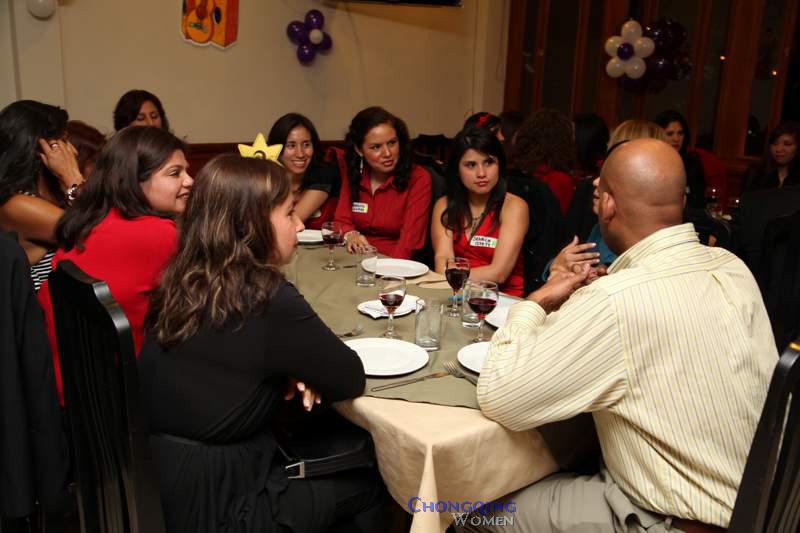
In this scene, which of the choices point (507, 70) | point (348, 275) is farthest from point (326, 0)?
point (348, 275)

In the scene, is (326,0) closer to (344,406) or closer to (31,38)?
(31,38)

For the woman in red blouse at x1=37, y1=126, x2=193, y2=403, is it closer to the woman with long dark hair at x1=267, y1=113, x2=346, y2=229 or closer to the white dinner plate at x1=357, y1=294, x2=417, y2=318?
the white dinner plate at x1=357, y1=294, x2=417, y2=318

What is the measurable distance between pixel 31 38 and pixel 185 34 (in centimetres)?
126

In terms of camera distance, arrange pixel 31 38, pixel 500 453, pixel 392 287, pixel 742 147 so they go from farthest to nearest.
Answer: pixel 742 147
pixel 31 38
pixel 392 287
pixel 500 453

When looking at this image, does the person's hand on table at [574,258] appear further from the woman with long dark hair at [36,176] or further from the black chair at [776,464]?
the woman with long dark hair at [36,176]

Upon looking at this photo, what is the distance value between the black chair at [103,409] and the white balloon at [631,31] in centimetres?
614

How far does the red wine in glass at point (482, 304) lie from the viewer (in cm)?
185

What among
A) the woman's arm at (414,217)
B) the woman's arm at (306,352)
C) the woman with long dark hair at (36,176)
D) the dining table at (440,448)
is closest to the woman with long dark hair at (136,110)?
the woman with long dark hair at (36,176)

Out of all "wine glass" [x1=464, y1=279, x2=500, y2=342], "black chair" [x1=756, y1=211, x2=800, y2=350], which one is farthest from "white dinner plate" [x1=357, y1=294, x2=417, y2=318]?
"black chair" [x1=756, y1=211, x2=800, y2=350]

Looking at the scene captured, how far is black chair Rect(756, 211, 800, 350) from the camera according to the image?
2.41 metres

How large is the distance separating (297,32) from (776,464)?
589 centimetres

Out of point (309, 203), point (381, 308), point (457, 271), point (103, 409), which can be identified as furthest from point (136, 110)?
point (103, 409)

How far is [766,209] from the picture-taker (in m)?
3.05

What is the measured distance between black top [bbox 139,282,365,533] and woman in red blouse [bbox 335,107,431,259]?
202 cm
